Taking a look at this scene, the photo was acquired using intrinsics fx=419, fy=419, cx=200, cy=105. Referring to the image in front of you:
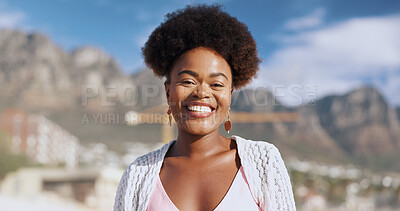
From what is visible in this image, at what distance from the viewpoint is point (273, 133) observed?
92.9 meters

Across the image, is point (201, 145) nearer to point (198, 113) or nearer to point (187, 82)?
point (198, 113)

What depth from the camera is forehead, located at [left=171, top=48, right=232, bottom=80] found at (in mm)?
1928

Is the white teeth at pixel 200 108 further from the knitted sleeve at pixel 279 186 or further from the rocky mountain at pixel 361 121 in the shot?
the rocky mountain at pixel 361 121

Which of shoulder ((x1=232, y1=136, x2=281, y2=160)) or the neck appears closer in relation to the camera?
shoulder ((x1=232, y1=136, x2=281, y2=160))

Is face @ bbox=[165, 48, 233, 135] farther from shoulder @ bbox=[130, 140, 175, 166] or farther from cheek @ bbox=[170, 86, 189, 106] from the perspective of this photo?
shoulder @ bbox=[130, 140, 175, 166]

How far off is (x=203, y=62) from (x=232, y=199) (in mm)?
634

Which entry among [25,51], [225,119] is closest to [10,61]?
[25,51]

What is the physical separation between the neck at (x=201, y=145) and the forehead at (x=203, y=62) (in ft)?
1.00

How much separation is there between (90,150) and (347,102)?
72.1 metres

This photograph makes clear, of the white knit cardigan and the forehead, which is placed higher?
the forehead

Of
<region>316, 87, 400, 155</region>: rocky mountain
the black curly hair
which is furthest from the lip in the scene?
<region>316, 87, 400, 155</region>: rocky mountain

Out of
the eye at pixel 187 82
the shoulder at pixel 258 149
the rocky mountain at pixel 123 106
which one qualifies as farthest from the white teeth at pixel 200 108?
the rocky mountain at pixel 123 106

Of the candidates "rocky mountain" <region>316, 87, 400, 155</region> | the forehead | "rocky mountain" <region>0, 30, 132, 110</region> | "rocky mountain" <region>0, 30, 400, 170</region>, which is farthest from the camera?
"rocky mountain" <region>316, 87, 400, 155</region>

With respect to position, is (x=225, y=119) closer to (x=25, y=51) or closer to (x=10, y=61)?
(x=10, y=61)
